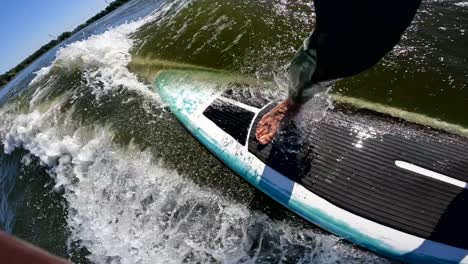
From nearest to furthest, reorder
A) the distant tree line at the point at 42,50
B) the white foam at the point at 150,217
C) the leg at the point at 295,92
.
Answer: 1. the leg at the point at 295,92
2. the white foam at the point at 150,217
3. the distant tree line at the point at 42,50

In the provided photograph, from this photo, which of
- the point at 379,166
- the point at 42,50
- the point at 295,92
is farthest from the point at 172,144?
the point at 42,50

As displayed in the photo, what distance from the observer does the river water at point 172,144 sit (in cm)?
512

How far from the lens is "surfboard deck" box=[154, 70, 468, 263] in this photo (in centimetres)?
422

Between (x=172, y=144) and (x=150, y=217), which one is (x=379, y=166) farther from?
(x=172, y=144)

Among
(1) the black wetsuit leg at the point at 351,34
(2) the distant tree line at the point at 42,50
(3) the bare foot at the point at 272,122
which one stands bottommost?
(2) the distant tree line at the point at 42,50

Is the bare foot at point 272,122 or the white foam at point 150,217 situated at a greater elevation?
the bare foot at point 272,122

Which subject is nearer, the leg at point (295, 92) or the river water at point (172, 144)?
the leg at point (295, 92)

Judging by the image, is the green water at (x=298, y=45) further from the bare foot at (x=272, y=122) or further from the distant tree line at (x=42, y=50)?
the distant tree line at (x=42, y=50)

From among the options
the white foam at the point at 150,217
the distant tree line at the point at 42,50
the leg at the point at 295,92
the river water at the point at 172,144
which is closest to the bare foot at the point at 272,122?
the leg at the point at 295,92

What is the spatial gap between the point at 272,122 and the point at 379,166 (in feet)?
4.06

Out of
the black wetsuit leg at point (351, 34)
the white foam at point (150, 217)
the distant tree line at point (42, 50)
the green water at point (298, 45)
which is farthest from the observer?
the distant tree line at point (42, 50)

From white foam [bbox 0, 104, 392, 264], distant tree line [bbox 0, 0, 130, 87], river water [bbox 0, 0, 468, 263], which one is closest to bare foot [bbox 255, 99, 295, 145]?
river water [bbox 0, 0, 468, 263]

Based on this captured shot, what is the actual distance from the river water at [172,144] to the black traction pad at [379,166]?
1.17 ft

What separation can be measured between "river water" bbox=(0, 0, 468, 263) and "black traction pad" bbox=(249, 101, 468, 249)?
358 mm
